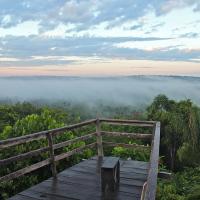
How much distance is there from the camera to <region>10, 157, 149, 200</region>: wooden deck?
5918 mm

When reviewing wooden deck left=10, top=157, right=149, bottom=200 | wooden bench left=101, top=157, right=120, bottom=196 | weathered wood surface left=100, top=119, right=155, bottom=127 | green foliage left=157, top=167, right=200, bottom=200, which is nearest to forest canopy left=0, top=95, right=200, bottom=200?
green foliage left=157, top=167, right=200, bottom=200

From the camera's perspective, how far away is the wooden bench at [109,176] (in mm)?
5852

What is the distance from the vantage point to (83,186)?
6516 mm

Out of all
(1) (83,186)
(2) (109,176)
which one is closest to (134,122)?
(1) (83,186)

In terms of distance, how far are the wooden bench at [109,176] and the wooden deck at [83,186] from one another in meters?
0.12

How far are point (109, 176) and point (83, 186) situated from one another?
79 centimetres

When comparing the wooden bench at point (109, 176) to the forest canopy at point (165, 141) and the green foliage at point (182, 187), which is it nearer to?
the forest canopy at point (165, 141)

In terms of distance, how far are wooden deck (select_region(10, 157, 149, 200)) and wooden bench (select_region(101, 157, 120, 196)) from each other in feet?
0.38

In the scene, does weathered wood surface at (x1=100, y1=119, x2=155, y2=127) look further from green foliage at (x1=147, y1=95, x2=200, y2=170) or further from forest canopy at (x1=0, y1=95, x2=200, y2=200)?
green foliage at (x1=147, y1=95, x2=200, y2=170)

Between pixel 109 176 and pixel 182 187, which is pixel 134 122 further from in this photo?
pixel 182 187

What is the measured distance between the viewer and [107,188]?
20.3ft

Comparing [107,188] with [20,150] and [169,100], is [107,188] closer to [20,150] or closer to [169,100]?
[20,150]

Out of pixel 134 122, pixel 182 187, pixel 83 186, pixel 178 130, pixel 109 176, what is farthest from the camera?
pixel 178 130

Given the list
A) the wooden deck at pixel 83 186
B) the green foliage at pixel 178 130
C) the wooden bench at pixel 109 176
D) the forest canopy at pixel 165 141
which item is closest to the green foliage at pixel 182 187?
the forest canopy at pixel 165 141
